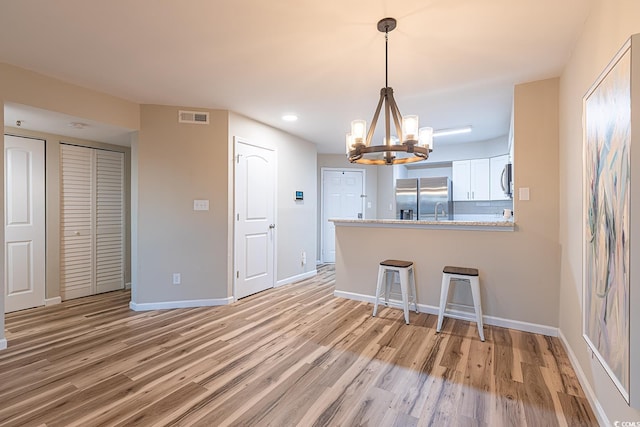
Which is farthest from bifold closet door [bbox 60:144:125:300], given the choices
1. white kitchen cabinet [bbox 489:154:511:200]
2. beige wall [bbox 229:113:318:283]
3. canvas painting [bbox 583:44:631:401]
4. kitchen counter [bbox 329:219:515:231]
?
white kitchen cabinet [bbox 489:154:511:200]

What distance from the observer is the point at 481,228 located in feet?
9.97

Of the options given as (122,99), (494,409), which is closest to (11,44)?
(122,99)

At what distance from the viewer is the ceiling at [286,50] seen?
1848 millimetres

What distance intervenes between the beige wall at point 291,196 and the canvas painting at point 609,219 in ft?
11.3

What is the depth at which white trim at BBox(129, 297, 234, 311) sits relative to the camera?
3494 mm

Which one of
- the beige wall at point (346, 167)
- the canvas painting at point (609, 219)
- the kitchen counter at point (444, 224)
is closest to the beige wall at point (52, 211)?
the kitchen counter at point (444, 224)

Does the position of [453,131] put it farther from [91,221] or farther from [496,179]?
[91,221]

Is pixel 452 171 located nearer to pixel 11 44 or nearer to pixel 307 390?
pixel 307 390

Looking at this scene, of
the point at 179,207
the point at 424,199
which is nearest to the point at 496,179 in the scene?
the point at 424,199

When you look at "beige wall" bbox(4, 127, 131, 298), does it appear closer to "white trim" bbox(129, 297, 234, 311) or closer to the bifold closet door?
the bifold closet door

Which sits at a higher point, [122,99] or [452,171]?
[122,99]

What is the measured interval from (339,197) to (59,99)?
4619 millimetres

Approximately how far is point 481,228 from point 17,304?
528cm

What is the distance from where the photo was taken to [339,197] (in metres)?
6.37
